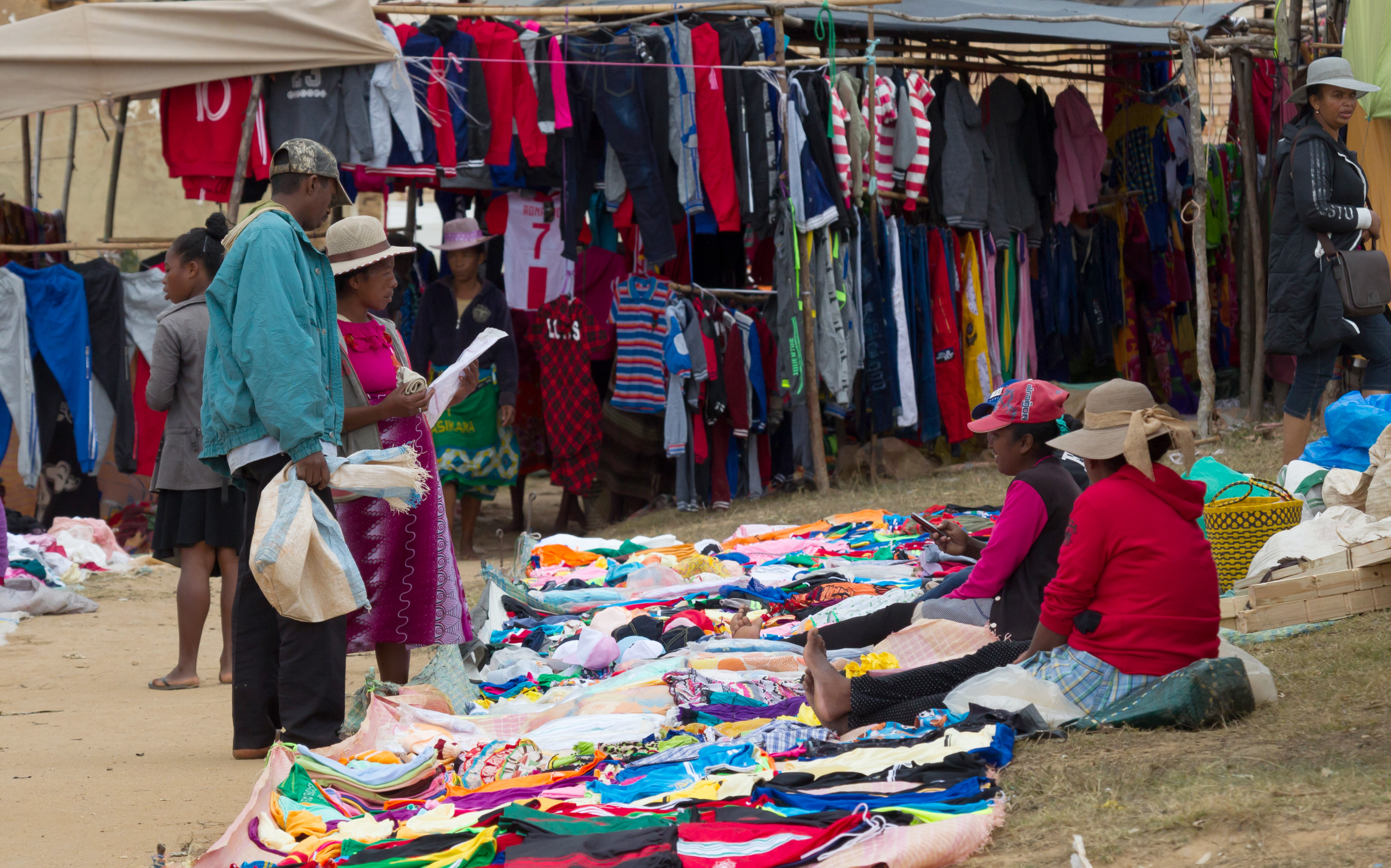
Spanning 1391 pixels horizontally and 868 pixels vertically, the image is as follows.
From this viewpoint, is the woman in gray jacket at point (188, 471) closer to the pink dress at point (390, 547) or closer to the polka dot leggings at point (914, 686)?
the pink dress at point (390, 547)

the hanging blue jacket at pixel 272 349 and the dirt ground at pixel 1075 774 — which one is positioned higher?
the hanging blue jacket at pixel 272 349

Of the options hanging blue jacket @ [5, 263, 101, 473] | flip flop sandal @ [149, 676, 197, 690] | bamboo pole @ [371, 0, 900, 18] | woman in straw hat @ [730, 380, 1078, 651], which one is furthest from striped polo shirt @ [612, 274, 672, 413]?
woman in straw hat @ [730, 380, 1078, 651]

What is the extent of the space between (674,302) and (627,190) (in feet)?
2.64

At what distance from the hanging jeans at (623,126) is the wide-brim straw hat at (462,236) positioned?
0.61m

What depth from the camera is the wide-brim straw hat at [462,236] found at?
8773mm

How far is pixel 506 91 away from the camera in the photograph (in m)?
8.87

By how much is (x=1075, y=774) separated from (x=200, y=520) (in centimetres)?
367

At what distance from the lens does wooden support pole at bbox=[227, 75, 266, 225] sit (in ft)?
27.9

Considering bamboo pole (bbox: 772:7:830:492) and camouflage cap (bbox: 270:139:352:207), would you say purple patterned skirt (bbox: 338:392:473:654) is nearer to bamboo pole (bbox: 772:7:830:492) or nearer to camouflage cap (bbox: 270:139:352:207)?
camouflage cap (bbox: 270:139:352:207)

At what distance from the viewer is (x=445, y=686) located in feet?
15.4

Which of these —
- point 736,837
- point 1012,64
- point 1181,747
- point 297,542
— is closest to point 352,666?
point 297,542

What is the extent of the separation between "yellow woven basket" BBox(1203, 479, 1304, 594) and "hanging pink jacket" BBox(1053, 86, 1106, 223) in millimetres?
5388

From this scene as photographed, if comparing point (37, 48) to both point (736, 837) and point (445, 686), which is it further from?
point (736, 837)

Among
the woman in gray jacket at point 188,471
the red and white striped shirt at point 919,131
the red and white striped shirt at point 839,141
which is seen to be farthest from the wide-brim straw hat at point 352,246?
the red and white striped shirt at point 919,131
